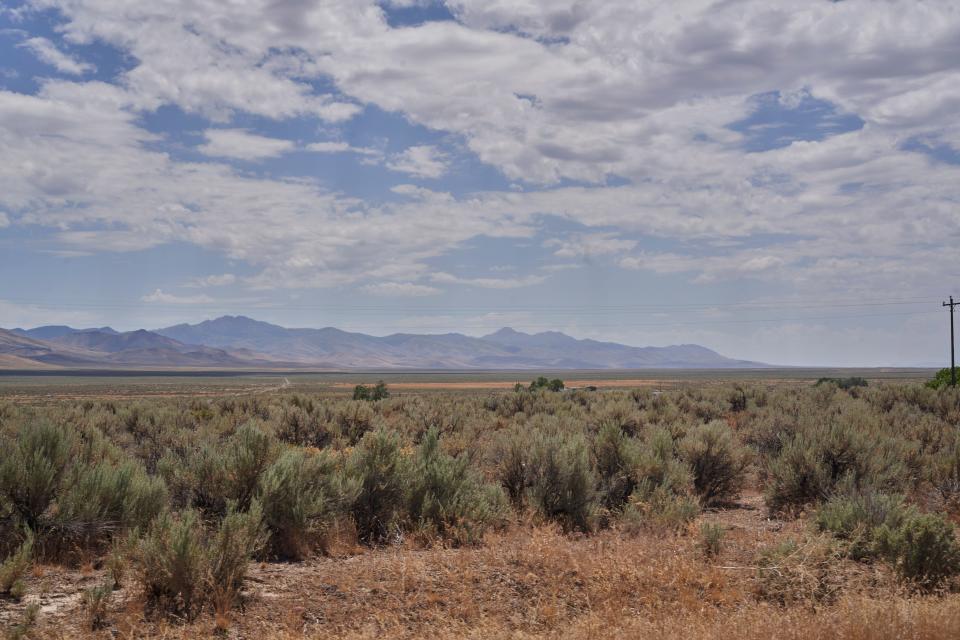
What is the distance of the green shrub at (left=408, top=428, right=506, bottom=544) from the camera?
10203 millimetres

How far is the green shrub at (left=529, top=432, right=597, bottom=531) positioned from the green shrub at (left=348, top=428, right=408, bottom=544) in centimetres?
216

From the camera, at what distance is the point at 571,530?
11.0 metres

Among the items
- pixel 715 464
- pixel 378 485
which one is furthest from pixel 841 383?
pixel 378 485

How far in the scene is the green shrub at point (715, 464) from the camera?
14.4m

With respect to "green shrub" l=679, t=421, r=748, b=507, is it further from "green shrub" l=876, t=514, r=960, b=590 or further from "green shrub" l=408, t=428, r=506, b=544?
"green shrub" l=876, t=514, r=960, b=590

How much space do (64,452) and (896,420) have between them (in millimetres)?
20267

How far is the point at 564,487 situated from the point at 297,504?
4278 millimetres

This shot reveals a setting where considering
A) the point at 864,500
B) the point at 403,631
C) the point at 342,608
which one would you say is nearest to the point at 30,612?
the point at 342,608

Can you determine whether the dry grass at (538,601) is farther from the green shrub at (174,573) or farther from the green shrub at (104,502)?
the green shrub at (104,502)

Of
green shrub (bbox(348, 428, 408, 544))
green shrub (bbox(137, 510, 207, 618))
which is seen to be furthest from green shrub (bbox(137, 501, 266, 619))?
green shrub (bbox(348, 428, 408, 544))

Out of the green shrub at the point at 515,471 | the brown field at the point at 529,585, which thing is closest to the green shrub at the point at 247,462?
the brown field at the point at 529,585

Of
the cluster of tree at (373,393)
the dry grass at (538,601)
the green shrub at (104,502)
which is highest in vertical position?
the green shrub at (104,502)

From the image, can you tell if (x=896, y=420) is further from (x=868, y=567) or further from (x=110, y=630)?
(x=110, y=630)

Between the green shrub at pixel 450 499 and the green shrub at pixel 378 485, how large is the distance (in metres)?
0.26
